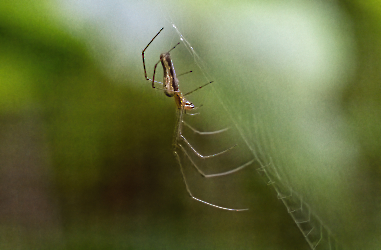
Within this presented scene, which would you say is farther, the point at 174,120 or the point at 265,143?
the point at 174,120

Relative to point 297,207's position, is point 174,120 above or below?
above

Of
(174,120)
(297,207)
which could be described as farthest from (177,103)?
(297,207)

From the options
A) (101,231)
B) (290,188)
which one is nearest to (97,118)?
(101,231)

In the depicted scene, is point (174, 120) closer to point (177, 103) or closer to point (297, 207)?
point (177, 103)

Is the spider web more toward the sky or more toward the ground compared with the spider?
more toward the ground

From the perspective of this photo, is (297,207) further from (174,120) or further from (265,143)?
(174,120)

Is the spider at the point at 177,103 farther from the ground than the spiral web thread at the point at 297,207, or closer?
farther from the ground

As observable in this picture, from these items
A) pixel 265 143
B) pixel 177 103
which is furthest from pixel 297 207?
pixel 177 103

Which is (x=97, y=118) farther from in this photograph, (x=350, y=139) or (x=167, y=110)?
(x=350, y=139)

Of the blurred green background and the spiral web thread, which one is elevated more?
the blurred green background
